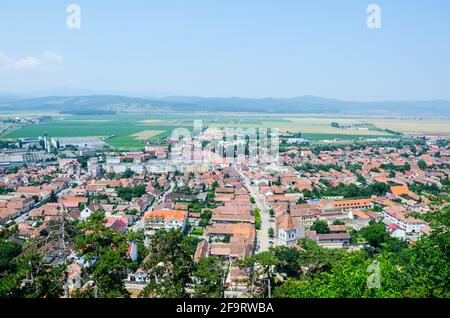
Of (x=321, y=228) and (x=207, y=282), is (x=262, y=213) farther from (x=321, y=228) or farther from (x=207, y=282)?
(x=207, y=282)

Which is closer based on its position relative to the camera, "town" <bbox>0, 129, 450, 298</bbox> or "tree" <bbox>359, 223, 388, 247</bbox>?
"town" <bbox>0, 129, 450, 298</bbox>

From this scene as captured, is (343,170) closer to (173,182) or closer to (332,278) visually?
(173,182)

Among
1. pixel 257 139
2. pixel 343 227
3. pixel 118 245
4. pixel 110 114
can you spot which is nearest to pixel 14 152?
pixel 257 139

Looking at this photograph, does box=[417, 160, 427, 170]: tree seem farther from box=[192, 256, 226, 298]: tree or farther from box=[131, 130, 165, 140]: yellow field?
box=[131, 130, 165, 140]: yellow field

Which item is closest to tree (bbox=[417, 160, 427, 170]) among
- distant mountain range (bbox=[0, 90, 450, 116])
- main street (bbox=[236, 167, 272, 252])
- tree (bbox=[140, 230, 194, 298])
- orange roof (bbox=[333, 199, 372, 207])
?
orange roof (bbox=[333, 199, 372, 207])

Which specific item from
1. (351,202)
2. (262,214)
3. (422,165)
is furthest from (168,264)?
(422,165)

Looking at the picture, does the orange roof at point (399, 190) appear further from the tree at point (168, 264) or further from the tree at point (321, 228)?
the tree at point (168, 264)

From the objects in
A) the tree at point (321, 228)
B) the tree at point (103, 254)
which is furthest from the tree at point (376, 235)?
the tree at point (103, 254)
